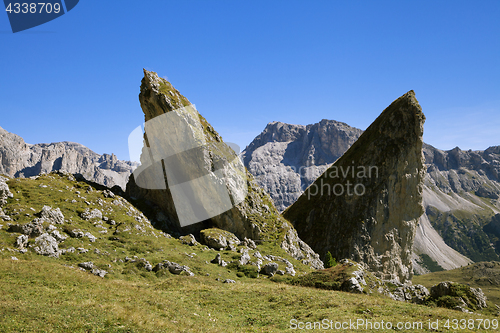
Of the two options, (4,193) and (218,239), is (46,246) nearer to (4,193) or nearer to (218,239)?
(4,193)

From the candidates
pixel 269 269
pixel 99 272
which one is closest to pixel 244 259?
pixel 269 269

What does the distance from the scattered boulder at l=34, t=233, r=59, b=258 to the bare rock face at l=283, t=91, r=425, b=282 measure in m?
59.6

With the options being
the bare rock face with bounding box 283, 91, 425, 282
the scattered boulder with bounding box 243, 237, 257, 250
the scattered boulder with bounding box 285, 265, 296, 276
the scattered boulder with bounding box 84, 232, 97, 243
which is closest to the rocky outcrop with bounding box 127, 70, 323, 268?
the scattered boulder with bounding box 243, 237, 257, 250

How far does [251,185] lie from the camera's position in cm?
6981

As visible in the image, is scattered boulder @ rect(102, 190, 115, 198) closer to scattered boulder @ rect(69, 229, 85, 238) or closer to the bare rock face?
scattered boulder @ rect(69, 229, 85, 238)

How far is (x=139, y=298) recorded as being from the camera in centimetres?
2425

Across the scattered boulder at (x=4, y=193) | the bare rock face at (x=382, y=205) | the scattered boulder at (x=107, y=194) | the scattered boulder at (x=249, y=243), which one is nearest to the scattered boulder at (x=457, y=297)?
the scattered boulder at (x=249, y=243)

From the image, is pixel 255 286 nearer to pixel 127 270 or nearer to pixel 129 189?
pixel 127 270

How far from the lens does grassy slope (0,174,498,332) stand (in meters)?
18.9

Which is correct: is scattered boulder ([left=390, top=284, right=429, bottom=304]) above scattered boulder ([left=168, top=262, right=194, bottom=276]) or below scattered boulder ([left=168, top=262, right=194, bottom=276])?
below

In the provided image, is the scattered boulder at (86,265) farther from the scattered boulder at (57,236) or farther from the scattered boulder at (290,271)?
the scattered boulder at (290,271)

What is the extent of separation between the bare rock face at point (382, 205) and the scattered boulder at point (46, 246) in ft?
196

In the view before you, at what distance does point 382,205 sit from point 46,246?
237 feet

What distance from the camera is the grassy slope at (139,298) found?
18891 mm
